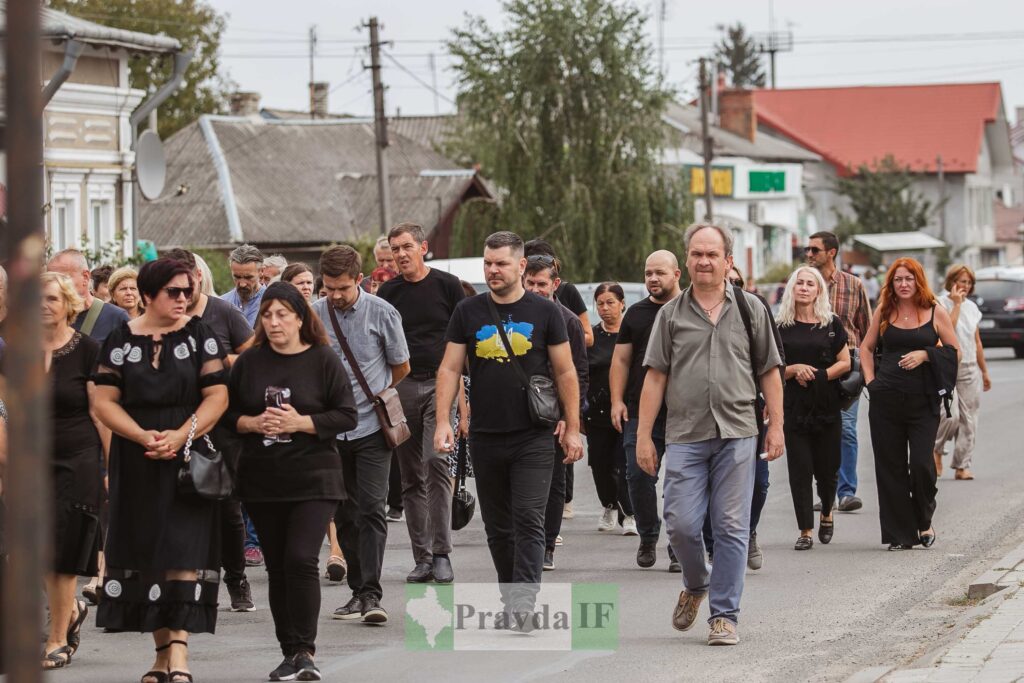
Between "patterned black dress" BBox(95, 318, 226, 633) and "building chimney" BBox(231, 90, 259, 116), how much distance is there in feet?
196

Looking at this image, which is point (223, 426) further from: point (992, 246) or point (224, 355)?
point (992, 246)

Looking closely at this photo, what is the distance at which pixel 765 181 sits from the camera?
236 feet

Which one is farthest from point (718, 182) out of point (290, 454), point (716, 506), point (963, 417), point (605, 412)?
point (290, 454)

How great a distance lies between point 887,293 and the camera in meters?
11.8

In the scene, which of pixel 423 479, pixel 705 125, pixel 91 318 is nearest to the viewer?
pixel 91 318

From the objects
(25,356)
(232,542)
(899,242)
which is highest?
(899,242)

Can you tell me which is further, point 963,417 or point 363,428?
point 963,417

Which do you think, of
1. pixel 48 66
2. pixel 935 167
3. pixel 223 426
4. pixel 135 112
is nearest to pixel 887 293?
pixel 223 426

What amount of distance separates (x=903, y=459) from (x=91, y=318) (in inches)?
209

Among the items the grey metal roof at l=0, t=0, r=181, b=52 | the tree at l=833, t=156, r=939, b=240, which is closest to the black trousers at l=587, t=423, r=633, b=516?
the grey metal roof at l=0, t=0, r=181, b=52

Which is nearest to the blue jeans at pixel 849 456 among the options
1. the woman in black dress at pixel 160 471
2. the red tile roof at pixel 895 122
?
the woman in black dress at pixel 160 471

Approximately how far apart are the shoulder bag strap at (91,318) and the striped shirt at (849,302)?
5580mm

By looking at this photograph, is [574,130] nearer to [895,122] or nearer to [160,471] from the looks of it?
[160,471]

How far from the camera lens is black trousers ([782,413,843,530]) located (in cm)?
1160
